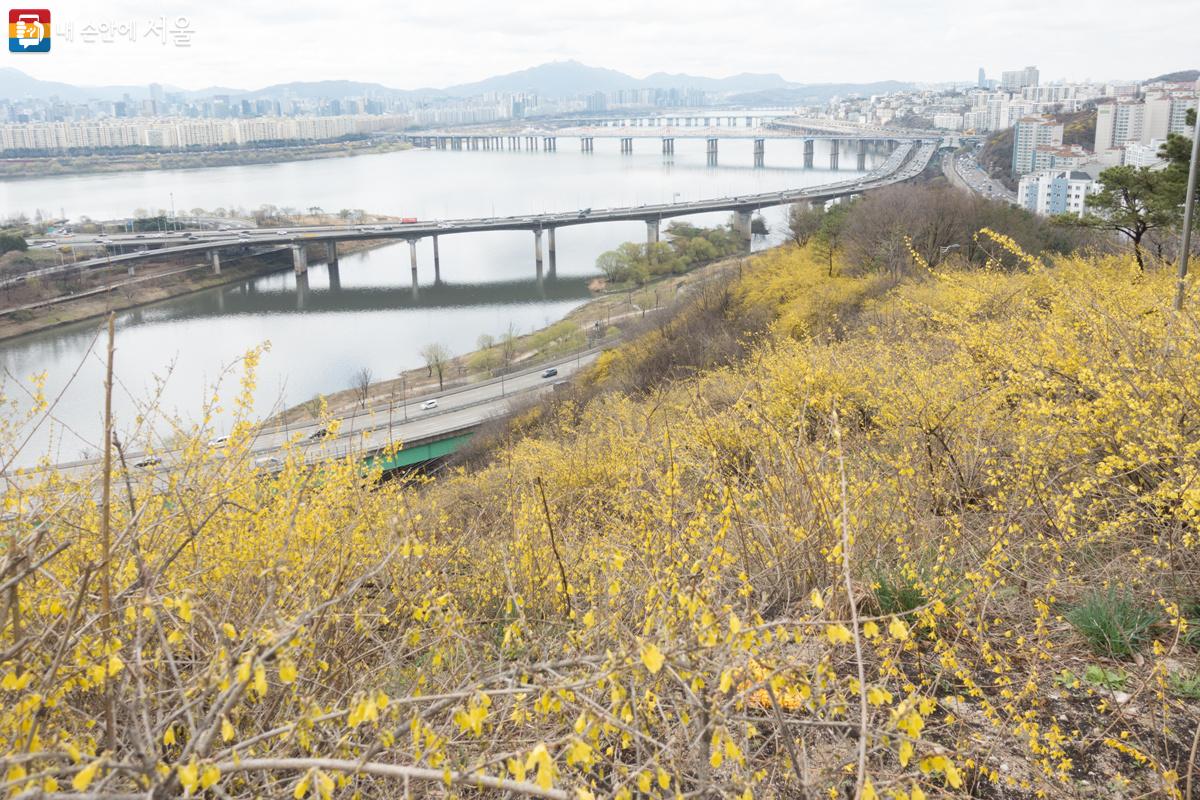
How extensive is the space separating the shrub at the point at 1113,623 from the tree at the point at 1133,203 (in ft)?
Result: 37.4

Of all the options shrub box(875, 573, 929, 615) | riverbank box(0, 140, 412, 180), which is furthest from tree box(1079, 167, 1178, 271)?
riverbank box(0, 140, 412, 180)

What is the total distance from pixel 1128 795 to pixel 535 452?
8934 millimetres

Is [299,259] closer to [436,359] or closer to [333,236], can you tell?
[333,236]

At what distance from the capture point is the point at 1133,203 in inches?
566

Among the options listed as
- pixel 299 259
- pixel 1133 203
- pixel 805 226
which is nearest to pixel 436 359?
pixel 805 226

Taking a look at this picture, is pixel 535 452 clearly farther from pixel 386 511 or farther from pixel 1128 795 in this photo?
pixel 1128 795

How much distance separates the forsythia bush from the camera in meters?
1.81

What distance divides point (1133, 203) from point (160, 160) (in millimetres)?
108269

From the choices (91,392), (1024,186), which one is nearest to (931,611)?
(91,392)

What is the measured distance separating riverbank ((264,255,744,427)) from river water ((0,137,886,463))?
3.96ft

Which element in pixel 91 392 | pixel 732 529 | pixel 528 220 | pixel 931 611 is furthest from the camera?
pixel 528 220

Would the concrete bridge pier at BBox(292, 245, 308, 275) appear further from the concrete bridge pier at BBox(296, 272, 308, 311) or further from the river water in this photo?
the river water

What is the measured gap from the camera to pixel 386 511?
529 cm

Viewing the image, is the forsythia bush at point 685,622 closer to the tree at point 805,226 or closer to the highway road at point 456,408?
the highway road at point 456,408
